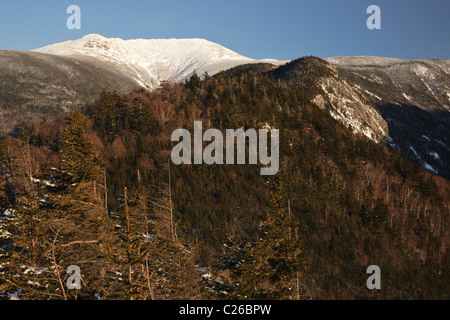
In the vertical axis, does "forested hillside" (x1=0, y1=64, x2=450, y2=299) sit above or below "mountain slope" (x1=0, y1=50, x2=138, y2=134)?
below

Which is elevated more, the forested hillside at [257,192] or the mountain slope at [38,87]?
the mountain slope at [38,87]

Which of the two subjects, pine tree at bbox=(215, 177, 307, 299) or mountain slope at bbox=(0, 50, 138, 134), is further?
mountain slope at bbox=(0, 50, 138, 134)

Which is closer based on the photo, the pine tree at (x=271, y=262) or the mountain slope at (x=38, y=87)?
the pine tree at (x=271, y=262)

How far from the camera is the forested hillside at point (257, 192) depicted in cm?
1620

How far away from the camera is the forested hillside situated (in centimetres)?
1620

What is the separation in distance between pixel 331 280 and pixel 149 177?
42940 millimetres

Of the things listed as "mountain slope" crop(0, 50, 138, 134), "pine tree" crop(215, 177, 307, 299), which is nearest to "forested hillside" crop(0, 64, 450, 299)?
"pine tree" crop(215, 177, 307, 299)

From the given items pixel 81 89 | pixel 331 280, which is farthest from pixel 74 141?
pixel 81 89

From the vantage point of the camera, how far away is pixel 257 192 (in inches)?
2660

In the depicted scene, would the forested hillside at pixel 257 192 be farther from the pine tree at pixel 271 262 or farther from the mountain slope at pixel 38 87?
the mountain slope at pixel 38 87

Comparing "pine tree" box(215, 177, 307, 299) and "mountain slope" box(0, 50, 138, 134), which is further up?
"mountain slope" box(0, 50, 138, 134)

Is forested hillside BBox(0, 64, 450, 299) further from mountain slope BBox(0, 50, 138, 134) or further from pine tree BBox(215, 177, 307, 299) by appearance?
mountain slope BBox(0, 50, 138, 134)

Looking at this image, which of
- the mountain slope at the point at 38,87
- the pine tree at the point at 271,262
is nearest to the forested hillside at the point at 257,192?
the pine tree at the point at 271,262

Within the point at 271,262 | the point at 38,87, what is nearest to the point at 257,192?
the point at 271,262
